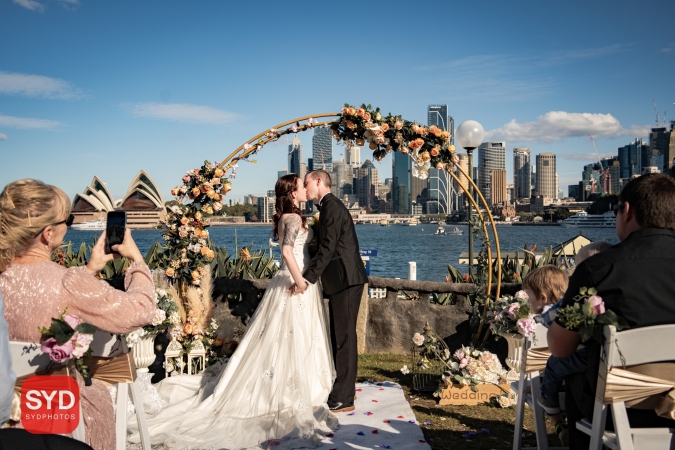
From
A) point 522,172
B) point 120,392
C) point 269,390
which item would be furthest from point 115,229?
point 522,172

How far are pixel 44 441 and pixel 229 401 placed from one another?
3.12 meters

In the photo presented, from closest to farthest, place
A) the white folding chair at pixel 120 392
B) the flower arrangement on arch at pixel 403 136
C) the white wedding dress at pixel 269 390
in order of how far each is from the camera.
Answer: the white folding chair at pixel 120 392 < the white wedding dress at pixel 269 390 < the flower arrangement on arch at pixel 403 136

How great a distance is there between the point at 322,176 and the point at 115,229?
117 inches

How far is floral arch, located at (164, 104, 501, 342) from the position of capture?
242 inches

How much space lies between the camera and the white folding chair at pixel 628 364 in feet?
7.86

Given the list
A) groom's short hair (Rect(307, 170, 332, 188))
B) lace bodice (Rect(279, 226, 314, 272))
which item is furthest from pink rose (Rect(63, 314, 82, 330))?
groom's short hair (Rect(307, 170, 332, 188))

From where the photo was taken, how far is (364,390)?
573 centimetres

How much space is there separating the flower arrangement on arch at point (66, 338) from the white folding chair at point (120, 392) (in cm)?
37

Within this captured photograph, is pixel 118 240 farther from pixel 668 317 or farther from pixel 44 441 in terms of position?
pixel 668 317

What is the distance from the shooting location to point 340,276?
5.29 m

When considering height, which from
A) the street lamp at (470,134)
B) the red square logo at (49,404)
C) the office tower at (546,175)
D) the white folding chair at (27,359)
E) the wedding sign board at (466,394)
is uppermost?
the office tower at (546,175)

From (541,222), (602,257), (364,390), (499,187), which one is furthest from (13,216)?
(499,187)

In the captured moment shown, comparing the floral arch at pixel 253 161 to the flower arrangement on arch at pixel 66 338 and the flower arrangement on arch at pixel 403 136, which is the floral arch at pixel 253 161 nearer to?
the flower arrangement on arch at pixel 403 136

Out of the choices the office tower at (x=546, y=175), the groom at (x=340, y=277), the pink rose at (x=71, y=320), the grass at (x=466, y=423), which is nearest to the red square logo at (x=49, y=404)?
the pink rose at (x=71, y=320)
